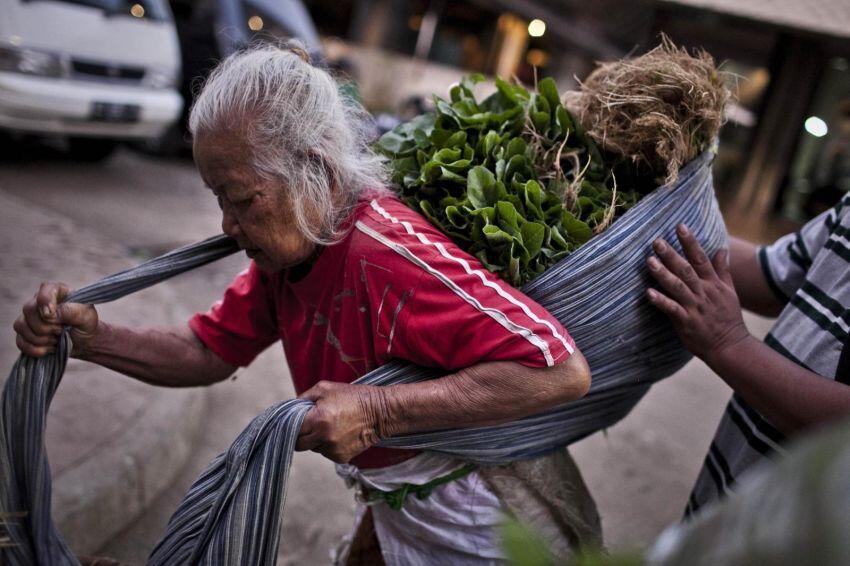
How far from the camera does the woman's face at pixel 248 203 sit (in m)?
1.46

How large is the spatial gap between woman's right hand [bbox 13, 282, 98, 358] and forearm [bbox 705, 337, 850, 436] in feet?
4.55

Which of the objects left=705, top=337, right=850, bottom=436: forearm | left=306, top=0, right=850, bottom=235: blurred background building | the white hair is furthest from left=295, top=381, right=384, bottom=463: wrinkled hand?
left=306, top=0, right=850, bottom=235: blurred background building

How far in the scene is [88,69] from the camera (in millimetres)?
6473

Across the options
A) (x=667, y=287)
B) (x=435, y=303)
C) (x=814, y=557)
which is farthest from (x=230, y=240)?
(x=814, y=557)

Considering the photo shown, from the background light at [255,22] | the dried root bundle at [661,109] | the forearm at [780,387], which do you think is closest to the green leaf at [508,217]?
the dried root bundle at [661,109]

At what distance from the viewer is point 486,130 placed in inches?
68.5

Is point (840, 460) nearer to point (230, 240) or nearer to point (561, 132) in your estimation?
point (561, 132)

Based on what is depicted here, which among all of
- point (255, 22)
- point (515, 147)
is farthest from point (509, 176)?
point (255, 22)

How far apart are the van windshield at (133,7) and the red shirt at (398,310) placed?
19.2 feet

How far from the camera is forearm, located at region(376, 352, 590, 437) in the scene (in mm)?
1330

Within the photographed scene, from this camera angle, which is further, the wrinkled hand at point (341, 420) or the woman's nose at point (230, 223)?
the woman's nose at point (230, 223)

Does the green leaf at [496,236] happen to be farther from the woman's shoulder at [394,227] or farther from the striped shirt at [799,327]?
the striped shirt at [799,327]

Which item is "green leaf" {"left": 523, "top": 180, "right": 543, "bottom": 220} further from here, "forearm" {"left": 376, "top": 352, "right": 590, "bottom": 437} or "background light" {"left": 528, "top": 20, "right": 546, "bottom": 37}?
"background light" {"left": 528, "top": 20, "right": 546, "bottom": 37}

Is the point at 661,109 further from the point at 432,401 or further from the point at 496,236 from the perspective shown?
the point at 432,401
